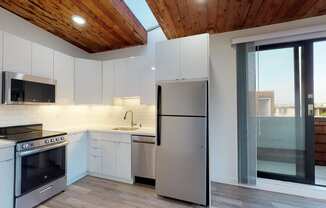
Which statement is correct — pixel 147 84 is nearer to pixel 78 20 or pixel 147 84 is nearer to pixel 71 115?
pixel 78 20

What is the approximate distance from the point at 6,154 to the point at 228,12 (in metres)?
3.45

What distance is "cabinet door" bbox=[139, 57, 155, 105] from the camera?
11.0 ft

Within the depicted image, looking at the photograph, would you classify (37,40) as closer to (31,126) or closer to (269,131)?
(31,126)

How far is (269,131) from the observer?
120 inches

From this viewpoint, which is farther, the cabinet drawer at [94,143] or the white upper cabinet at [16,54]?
the cabinet drawer at [94,143]

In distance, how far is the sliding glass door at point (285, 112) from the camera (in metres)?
2.82

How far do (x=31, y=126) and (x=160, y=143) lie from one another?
7.17ft

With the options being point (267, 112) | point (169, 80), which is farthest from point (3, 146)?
point (267, 112)

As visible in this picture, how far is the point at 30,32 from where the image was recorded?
121 inches

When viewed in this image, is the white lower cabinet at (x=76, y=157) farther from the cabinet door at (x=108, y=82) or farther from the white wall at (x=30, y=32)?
the white wall at (x=30, y=32)

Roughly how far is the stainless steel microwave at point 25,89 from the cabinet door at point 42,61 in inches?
4.8

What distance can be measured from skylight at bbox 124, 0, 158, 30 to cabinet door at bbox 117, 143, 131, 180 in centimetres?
241

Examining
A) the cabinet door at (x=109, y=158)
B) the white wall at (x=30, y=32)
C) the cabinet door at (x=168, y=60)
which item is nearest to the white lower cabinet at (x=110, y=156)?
the cabinet door at (x=109, y=158)

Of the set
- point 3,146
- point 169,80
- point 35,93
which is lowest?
point 3,146
